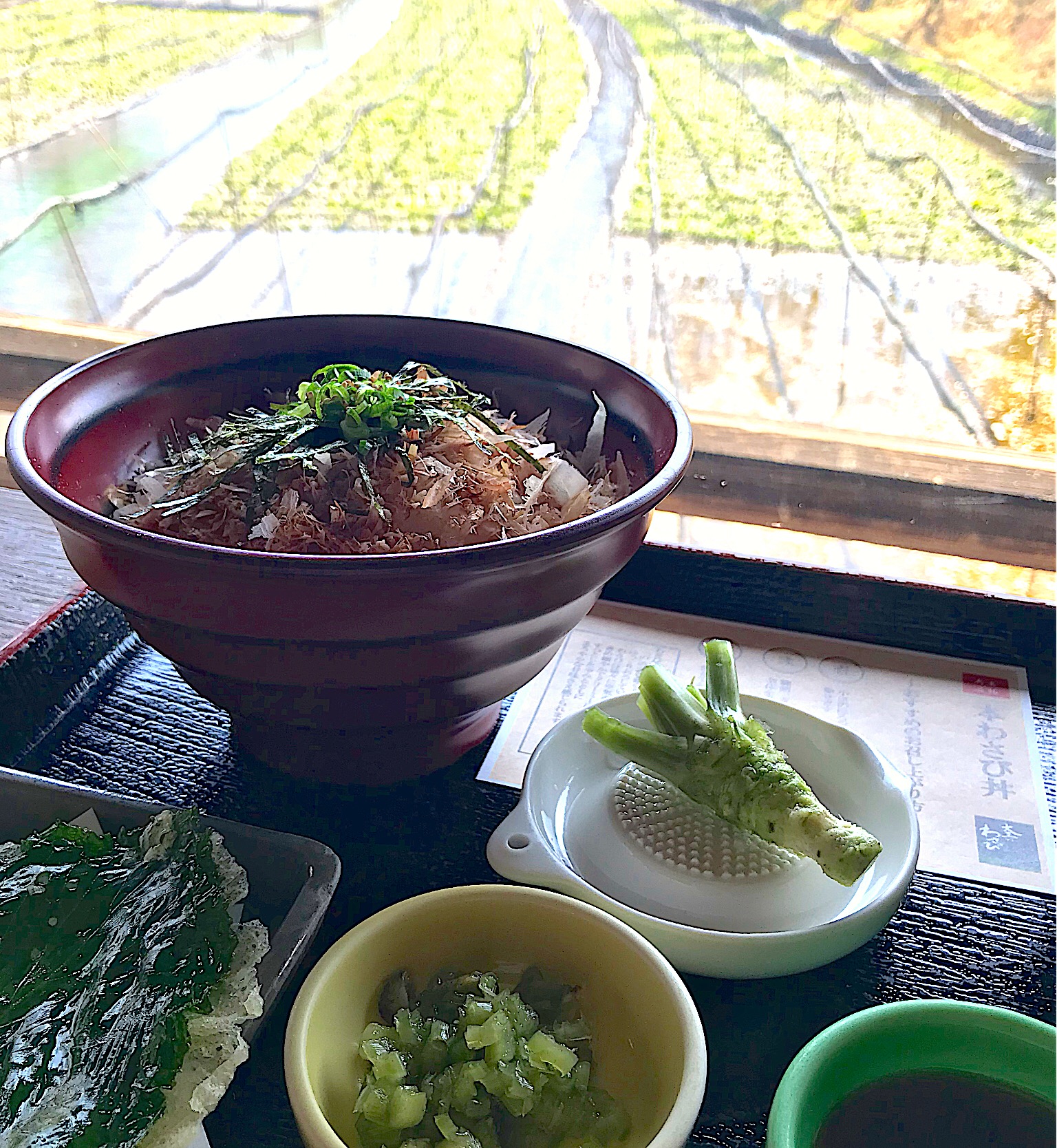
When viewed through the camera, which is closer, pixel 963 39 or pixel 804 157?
pixel 963 39

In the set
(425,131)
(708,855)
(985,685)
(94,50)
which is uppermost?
(94,50)

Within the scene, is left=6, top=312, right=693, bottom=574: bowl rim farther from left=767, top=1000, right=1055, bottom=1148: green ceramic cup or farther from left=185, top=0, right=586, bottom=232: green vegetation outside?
left=185, top=0, right=586, bottom=232: green vegetation outside

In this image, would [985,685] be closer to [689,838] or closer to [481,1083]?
[689,838]

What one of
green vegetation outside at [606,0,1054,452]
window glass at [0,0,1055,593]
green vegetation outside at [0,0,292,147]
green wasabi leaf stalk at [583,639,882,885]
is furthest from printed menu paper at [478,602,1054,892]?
green vegetation outside at [0,0,292,147]

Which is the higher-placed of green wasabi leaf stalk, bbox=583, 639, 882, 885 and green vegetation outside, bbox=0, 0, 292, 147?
green vegetation outside, bbox=0, 0, 292, 147

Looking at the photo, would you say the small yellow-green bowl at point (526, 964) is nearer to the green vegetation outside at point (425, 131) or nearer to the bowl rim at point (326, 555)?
the bowl rim at point (326, 555)

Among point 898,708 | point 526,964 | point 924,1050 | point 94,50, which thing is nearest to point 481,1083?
point 526,964

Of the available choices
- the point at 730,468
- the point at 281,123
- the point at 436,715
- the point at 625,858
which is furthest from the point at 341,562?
the point at 281,123
